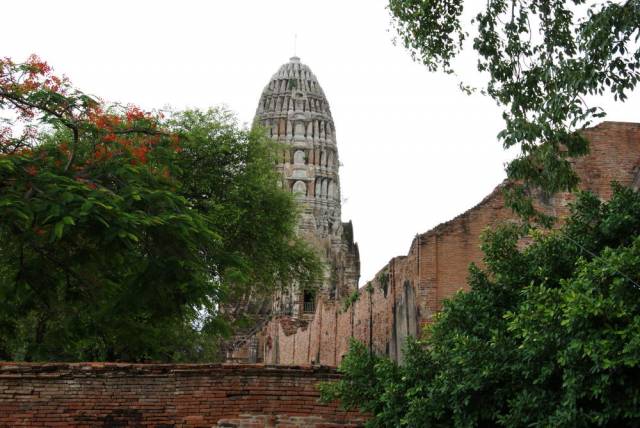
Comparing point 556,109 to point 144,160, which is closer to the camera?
point 556,109

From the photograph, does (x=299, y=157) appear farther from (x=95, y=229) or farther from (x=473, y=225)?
(x=95, y=229)

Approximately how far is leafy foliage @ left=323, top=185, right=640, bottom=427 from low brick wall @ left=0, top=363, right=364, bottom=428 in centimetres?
71

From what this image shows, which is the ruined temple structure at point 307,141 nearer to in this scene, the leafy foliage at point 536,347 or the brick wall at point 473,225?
the brick wall at point 473,225

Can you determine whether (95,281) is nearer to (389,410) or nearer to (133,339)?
(133,339)

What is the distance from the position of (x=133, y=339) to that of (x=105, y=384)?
14.3 ft

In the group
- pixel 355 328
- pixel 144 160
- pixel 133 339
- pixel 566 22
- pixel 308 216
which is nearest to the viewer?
pixel 566 22

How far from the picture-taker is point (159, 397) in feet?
36.0

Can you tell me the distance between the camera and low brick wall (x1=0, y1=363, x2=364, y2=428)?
10.9 meters

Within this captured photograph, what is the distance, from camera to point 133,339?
1529 cm

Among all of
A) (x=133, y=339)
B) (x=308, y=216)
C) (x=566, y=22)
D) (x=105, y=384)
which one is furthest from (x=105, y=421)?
(x=308, y=216)

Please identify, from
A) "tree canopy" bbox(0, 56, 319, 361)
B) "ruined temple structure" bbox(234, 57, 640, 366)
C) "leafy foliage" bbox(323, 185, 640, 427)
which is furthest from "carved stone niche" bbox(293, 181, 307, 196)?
"leafy foliage" bbox(323, 185, 640, 427)

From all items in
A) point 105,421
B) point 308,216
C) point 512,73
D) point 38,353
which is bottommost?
point 105,421

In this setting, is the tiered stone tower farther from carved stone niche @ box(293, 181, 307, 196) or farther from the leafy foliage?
the leafy foliage

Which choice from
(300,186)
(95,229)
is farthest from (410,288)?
(300,186)
